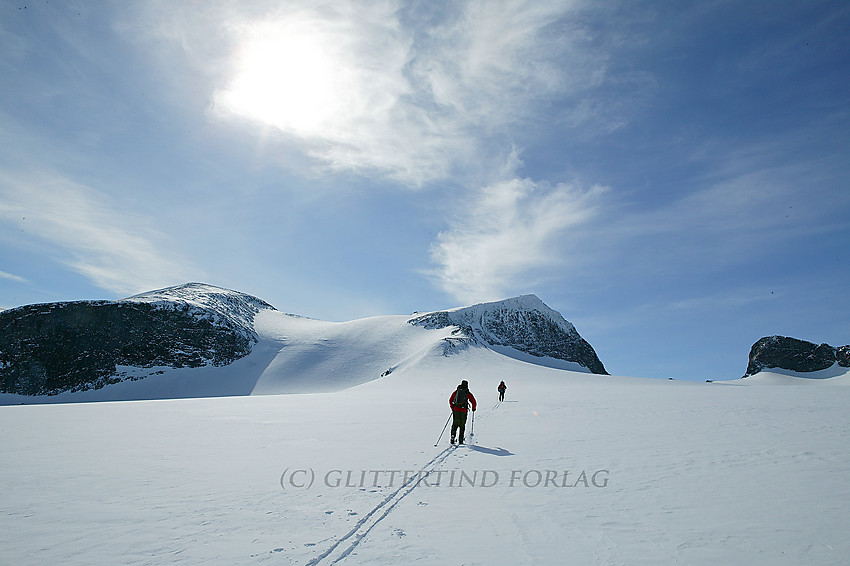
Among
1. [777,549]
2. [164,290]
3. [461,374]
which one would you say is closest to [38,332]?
[164,290]

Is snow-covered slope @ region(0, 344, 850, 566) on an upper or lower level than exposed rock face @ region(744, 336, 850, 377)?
lower

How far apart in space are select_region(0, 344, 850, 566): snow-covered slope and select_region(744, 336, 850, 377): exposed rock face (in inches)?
5115

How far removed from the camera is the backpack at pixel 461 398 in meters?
13.7

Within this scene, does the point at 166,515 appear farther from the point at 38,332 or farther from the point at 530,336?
the point at 530,336

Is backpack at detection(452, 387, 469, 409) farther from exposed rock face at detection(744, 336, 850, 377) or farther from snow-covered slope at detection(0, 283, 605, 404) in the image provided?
exposed rock face at detection(744, 336, 850, 377)

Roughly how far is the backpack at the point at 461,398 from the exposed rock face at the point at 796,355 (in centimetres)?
13769

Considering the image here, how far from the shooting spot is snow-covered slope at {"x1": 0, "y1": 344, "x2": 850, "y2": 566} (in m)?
5.07

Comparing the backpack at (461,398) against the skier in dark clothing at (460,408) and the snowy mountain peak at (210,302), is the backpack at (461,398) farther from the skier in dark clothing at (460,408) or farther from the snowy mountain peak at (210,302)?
the snowy mountain peak at (210,302)

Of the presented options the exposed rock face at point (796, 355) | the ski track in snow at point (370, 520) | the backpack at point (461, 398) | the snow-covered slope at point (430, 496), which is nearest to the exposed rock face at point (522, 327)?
the exposed rock face at point (796, 355)

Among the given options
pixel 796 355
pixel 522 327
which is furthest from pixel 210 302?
pixel 796 355

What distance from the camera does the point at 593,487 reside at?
310 inches

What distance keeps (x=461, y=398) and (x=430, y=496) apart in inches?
263

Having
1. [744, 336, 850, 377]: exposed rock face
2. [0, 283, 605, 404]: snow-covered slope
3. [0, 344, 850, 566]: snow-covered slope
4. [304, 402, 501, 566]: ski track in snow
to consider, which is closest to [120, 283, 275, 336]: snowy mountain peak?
[0, 283, 605, 404]: snow-covered slope

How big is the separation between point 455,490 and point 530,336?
323 ft
